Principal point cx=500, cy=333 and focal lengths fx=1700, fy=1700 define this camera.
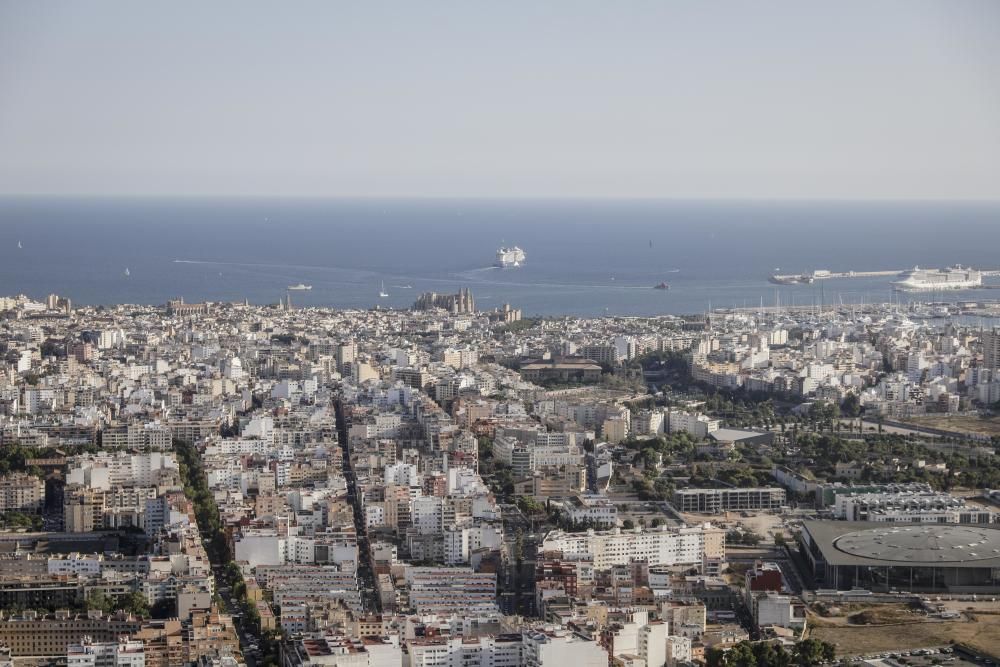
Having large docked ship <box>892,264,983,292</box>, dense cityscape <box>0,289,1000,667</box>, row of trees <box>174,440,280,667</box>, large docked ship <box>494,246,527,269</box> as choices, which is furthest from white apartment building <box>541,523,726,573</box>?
large docked ship <box>494,246,527,269</box>

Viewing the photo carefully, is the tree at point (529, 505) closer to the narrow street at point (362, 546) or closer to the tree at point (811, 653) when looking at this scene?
the narrow street at point (362, 546)

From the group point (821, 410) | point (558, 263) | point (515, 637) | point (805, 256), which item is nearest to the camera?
point (515, 637)

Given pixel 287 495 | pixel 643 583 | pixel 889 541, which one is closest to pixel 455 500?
pixel 287 495

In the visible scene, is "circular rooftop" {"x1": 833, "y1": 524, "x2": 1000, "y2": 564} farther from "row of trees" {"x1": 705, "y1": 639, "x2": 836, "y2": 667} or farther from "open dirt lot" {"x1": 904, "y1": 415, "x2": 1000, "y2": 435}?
"open dirt lot" {"x1": 904, "y1": 415, "x2": 1000, "y2": 435}

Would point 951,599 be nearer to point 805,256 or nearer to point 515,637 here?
point 515,637

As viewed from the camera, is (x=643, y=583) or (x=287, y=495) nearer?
(x=643, y=583)

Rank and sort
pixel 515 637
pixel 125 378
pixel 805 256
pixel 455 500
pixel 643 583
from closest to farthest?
pixel 515 637 < pixel 643 583 < pixel 455 500 < pixel 125 378 < pixel 805 256

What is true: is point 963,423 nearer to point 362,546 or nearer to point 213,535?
point 362,546
